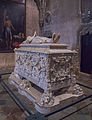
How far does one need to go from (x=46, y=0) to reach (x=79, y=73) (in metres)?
4.82

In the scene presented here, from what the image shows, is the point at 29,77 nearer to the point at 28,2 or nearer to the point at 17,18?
the point at 17,18

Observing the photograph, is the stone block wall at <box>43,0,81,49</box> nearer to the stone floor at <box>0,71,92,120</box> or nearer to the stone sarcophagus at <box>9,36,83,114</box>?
the stone sarcophagus at <box>9,36,83,114</box>

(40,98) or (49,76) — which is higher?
(49,76)

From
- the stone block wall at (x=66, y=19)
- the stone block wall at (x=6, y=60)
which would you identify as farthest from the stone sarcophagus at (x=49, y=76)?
the stone block wall at (x=6, y=60)

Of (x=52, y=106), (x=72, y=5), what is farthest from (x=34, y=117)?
(x=72, y=5)

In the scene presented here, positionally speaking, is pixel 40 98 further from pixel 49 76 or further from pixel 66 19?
pixel 66 19

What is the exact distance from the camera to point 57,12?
20.4 ft

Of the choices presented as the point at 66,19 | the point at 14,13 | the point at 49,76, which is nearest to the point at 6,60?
the point at 14,13

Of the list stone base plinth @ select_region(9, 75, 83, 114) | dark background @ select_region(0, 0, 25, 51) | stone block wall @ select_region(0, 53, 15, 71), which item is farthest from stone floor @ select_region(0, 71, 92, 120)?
dark background @ select_region(0, 0, 25, 51)

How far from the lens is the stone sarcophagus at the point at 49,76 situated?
2.24m

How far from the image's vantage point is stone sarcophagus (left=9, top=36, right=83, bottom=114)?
224 centimetres

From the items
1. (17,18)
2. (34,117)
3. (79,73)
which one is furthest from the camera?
(17,18)

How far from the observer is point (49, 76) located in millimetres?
2271

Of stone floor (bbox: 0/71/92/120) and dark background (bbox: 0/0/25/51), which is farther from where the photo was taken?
dark background (bbox: 0/0/25/51)
